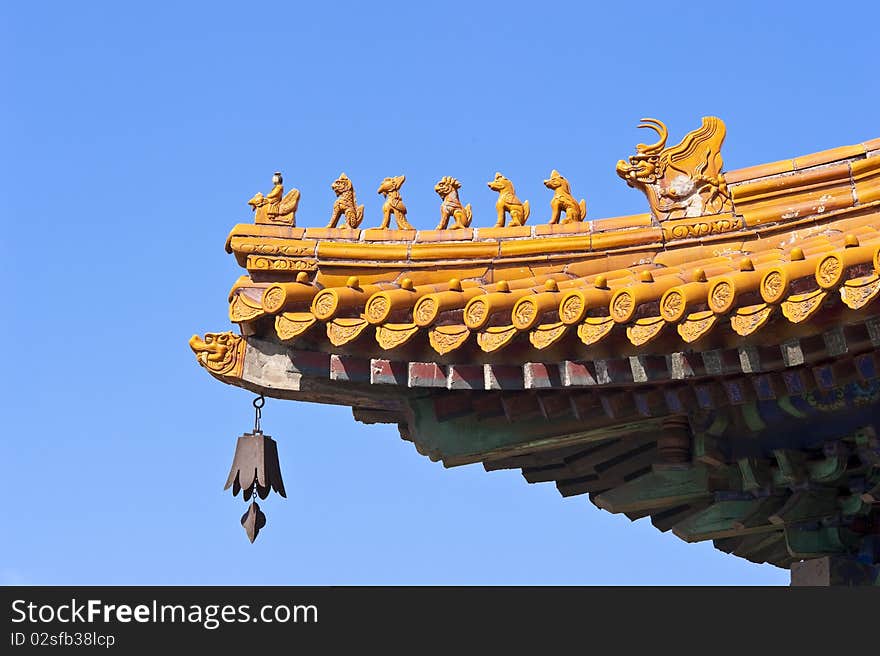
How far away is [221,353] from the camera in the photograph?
9.52 meters

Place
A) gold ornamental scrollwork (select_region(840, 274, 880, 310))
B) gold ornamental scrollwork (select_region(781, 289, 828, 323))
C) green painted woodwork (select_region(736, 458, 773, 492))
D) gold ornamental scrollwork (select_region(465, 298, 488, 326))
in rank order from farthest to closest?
green painted woodwork (select_region(736, 458, 773, 492)) < gold ornamental scrollwork (select_region(465, 298, 488, 326)) < gold ornamental scrollwork (select_region(781, 289, 828, 323)) < gold ornamental scrollwork (select_region(840, 274, 880, 310))

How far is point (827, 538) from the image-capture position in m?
10.3

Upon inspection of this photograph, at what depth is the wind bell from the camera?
947 cm

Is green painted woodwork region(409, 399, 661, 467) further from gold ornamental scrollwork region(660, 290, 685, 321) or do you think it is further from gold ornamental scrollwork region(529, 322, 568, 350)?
gold ornamental scrollwork region(660, 290, 685, 321)

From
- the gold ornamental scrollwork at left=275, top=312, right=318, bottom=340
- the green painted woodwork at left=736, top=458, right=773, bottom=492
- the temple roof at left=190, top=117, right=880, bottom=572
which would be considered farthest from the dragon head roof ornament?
the gold ornamental scrollwork at left=275, top=312, right=318, bottom=340

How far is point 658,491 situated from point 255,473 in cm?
216

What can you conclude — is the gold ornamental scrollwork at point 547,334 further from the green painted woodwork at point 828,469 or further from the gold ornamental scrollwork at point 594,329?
A: the green painted woodwork at point 828,469

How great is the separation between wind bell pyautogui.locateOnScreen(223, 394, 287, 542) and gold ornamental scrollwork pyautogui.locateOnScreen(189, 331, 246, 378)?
242 millimetres

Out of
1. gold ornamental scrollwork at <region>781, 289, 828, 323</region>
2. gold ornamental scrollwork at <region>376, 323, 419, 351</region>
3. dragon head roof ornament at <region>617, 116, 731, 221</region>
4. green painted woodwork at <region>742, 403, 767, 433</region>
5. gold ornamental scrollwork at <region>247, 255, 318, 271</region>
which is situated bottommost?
gold ornamental scrollwork at <region>781, 289, 828, 323</region>

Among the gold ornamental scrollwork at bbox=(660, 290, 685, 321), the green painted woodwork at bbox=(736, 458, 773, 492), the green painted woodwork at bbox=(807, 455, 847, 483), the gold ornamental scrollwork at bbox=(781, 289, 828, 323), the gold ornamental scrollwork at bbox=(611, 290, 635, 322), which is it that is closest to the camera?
the gold ornamental scrollwork at bbox=(781, 289, 828, 323)

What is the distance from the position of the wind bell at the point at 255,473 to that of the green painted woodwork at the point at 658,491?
1.90 metres

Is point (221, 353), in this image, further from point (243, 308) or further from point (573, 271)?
point (573, 271)

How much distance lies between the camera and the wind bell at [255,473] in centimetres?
947
